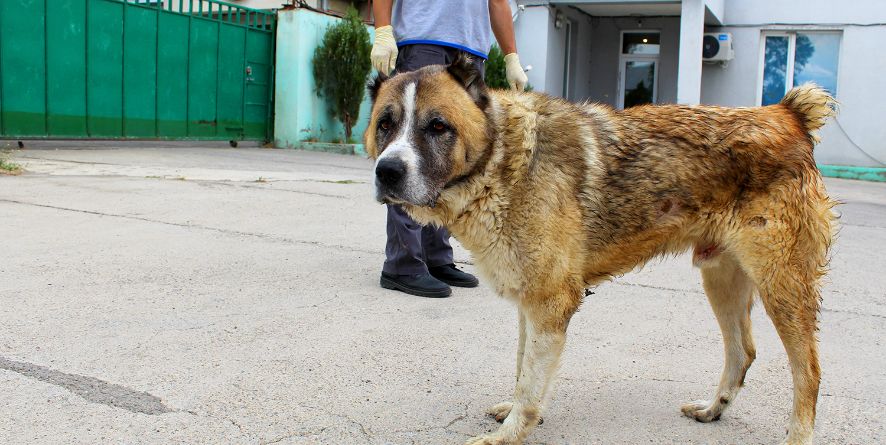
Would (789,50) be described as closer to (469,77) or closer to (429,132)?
(469,77)

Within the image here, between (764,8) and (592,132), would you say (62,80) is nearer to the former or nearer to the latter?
(592,132)

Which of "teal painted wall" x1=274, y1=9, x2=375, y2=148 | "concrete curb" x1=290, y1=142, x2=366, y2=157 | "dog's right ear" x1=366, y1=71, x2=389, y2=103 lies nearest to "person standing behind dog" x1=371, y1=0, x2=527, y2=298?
"dog's right ear" x1=366, y1=71, x2=389, y2=103

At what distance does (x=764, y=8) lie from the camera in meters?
18.7

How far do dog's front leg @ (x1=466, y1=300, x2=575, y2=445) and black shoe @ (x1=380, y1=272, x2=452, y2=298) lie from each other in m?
2.00

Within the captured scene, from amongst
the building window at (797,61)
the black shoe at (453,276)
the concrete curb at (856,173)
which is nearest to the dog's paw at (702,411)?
the black shoe at (453,276)

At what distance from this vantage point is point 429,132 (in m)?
2.93

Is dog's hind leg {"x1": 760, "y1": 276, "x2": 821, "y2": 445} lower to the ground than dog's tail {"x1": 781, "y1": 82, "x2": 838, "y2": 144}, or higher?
lower

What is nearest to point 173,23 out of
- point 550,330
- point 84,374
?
point 84,374

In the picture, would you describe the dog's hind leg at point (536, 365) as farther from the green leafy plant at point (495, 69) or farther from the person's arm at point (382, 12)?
the green leafy plant at point (495, 69)

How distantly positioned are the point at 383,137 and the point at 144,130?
41.8ft

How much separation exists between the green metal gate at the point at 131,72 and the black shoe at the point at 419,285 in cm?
990

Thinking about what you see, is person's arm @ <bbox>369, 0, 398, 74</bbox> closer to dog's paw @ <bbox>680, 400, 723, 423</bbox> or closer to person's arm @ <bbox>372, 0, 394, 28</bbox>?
person's arm @ <bbox>372, 0, 394, 28</bbox>

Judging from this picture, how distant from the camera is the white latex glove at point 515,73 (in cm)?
451

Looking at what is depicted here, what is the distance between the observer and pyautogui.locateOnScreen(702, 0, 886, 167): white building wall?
17656mm
